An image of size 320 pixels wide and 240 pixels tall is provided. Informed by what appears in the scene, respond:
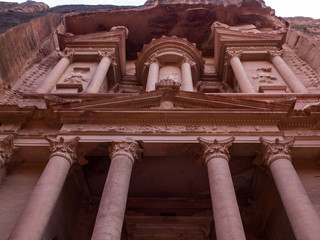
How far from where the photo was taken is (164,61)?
19.2m

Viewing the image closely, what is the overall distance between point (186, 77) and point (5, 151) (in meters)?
9.84

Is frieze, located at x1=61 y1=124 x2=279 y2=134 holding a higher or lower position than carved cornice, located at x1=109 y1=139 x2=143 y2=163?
higher

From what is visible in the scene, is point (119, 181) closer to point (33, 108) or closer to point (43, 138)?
point (43, 138)

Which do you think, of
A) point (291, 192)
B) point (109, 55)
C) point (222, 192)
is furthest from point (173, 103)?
point (109, 55)

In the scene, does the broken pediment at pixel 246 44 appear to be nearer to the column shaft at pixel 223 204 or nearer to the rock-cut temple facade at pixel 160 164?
the rock-cut temple facade at pixel 160 164

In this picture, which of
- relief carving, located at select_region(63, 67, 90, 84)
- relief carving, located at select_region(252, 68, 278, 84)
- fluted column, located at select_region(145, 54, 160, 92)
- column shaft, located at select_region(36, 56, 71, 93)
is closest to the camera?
column shaft, located at select_region(36, 56, 71, 93)

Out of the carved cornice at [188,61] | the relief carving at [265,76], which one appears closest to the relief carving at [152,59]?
the carved cornice at [188,61]

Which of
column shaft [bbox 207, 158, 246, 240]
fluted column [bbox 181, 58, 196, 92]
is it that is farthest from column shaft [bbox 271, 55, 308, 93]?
column shaft [bbox 207, 158, 246, 240]

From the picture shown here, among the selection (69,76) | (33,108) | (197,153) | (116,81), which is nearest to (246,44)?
(116,81)

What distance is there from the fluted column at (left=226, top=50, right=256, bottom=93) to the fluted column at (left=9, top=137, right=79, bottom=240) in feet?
29.5

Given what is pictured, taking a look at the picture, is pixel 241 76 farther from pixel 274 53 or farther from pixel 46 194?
pixel 46 194

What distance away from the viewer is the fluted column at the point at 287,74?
1487cm

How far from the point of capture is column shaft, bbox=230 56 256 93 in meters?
15.3

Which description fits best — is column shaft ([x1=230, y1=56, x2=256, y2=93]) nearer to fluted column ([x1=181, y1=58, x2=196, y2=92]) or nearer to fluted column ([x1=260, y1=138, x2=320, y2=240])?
fluted column ([x1=181, y1=58, x2=196, y2=92])
